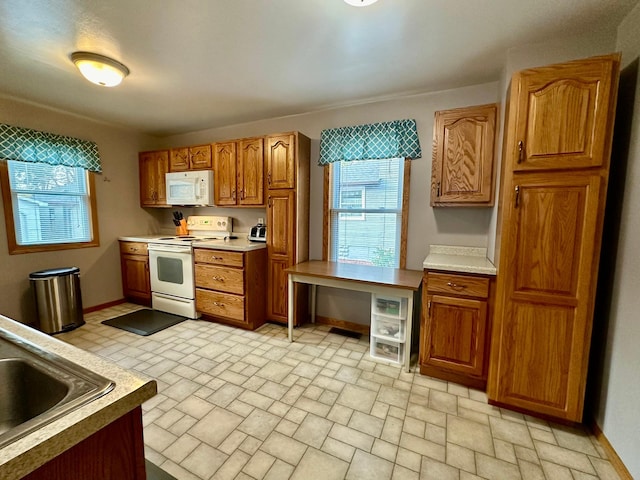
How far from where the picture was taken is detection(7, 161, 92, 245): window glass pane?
3.00 metres

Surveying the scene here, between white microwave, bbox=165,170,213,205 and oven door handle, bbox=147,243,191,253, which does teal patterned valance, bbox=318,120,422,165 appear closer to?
white microwave, bbox=165,170,213,205

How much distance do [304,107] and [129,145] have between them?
8.61 ft

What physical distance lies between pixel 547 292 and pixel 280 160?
251 centimetres

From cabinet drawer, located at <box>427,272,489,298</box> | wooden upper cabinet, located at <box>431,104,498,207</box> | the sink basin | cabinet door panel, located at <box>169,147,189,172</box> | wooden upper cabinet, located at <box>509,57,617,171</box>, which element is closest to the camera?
the sink basin

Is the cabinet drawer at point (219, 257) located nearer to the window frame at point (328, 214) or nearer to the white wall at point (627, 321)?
the window frame at point (328, 214)

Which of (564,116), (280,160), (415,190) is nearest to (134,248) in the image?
(280,160)

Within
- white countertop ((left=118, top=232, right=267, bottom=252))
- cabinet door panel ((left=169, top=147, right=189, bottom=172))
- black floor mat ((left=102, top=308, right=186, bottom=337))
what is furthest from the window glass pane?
black floor mat ((left=102, top=308, right=186, bottom=337))

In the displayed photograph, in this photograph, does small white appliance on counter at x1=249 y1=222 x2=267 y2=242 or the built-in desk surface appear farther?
small white appliance on counter at x1=249 y1=222 x2=267 y2=242

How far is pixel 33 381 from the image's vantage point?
2.72ft

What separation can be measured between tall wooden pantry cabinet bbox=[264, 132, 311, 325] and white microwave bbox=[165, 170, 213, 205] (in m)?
0.86

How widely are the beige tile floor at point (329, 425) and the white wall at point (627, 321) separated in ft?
0.64

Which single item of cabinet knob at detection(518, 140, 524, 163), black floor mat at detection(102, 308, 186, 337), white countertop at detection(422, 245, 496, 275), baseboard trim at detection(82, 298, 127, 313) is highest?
cabinet knob at detection(518, 140, 524, 163)

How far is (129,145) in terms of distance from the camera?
3949mm

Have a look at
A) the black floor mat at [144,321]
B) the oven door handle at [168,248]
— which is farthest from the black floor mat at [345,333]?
the oven door handle at [168,248]
